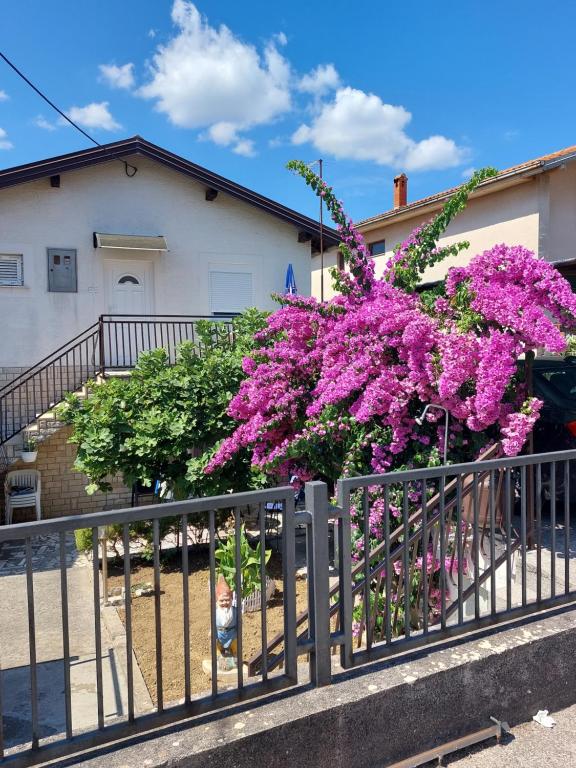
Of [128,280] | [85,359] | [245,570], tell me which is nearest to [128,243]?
[128,280]

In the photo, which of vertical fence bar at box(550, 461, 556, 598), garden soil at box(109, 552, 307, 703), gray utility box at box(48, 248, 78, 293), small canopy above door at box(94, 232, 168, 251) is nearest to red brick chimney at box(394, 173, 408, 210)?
small canopy above door at box(94, 232, 168, 251)

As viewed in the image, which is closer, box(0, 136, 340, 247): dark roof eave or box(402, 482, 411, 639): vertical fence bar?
box(402, 482, 411, 639): vertical fence bar

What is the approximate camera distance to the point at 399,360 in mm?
4465

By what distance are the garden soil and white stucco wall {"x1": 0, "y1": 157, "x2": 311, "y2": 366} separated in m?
5.17

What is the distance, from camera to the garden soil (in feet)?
13.7

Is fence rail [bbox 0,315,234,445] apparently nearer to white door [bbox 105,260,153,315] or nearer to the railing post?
the railing post

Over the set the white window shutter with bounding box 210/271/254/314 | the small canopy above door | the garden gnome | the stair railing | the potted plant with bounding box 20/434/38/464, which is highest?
the small canopy above door

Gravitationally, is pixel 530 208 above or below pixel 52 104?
below

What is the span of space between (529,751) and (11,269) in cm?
992

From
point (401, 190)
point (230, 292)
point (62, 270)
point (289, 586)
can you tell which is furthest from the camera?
point (401, 190)

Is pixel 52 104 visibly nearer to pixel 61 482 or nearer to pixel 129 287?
pixel 129 287

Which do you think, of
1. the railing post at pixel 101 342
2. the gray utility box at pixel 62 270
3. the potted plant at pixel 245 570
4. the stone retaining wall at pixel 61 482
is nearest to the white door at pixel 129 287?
the gray utility box at pixel 62 270

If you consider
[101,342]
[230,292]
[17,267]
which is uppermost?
[17,267]

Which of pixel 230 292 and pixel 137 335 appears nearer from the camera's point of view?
pixel 137 335
